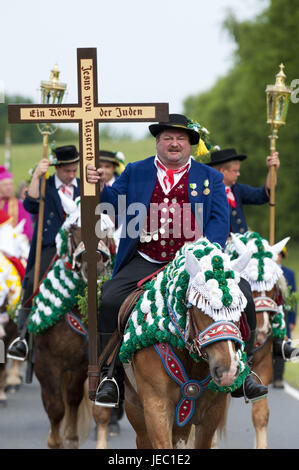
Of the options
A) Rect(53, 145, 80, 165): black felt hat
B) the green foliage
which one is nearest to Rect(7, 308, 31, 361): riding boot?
Rect(53, 145, 80, 165): black felt hat

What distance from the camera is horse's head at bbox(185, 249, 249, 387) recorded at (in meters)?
5.79

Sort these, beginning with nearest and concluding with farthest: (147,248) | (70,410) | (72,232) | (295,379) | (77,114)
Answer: (77,114)
(147,248)
(72,232)
(70,410)
(295,379)

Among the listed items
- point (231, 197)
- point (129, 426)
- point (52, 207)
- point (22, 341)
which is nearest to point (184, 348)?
point (22, 341)

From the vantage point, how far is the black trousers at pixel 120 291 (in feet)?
23.9

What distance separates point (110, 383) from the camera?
23.3 ft

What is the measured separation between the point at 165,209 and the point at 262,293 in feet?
7.59

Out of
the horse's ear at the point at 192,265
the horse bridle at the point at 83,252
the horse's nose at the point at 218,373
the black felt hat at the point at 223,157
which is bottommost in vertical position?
the horse's nose at the point at 218,373

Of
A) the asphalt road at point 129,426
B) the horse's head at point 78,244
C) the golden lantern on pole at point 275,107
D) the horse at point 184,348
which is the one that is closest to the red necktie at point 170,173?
the horse at point 184,348

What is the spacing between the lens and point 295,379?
1616 cm

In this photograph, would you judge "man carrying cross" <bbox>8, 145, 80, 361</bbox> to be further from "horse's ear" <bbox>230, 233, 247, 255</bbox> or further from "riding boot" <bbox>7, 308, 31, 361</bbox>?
"horse's ear" <bbox>230, 233, 247, 255</bbox>

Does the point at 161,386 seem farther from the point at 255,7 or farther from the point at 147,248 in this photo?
the point at 255,7

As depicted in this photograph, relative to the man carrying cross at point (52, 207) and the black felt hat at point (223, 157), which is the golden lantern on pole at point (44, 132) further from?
A: the black felt hat at point (223, 157)

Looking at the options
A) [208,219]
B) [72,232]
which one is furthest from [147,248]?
[72,232]

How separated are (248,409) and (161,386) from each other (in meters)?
7.27
